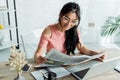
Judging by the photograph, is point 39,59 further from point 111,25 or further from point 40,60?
point 111,25

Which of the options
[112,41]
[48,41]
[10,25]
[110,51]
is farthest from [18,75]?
[112,41]

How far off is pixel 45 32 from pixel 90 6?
6.88 ft

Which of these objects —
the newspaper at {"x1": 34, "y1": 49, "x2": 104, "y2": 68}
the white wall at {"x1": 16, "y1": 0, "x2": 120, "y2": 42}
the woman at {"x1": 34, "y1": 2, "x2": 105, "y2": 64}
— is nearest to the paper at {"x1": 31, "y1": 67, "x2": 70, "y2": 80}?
the newspaper at {"x1": 34, "y1": 49, "x2": 104, "y2": 68}

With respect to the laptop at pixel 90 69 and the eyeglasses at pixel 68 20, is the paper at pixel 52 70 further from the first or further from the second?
the eyeglasses at pixel 68 20

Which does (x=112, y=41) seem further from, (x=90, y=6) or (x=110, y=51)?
(x=110, y=51)

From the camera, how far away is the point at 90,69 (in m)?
1.09

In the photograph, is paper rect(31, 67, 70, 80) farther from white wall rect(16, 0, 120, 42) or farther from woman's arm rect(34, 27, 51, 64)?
white wall rect(16, 0, 120, 42)

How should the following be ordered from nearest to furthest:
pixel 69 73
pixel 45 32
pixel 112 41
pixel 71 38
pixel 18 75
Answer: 1. pixel 18 75
2. pixel 69 73
3. pixel 45 32
4. pixel 71 38
5. pixel 112 41

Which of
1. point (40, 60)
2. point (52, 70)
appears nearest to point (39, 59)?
point (40, 60)

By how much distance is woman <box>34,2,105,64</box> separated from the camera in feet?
4.92

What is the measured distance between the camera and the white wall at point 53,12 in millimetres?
3408

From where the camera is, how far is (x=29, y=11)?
135 inches

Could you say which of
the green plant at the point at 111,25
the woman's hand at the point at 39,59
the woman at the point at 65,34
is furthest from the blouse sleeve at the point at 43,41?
the green plant at the point at 111,25

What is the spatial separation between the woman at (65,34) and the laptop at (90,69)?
0.31 metres
